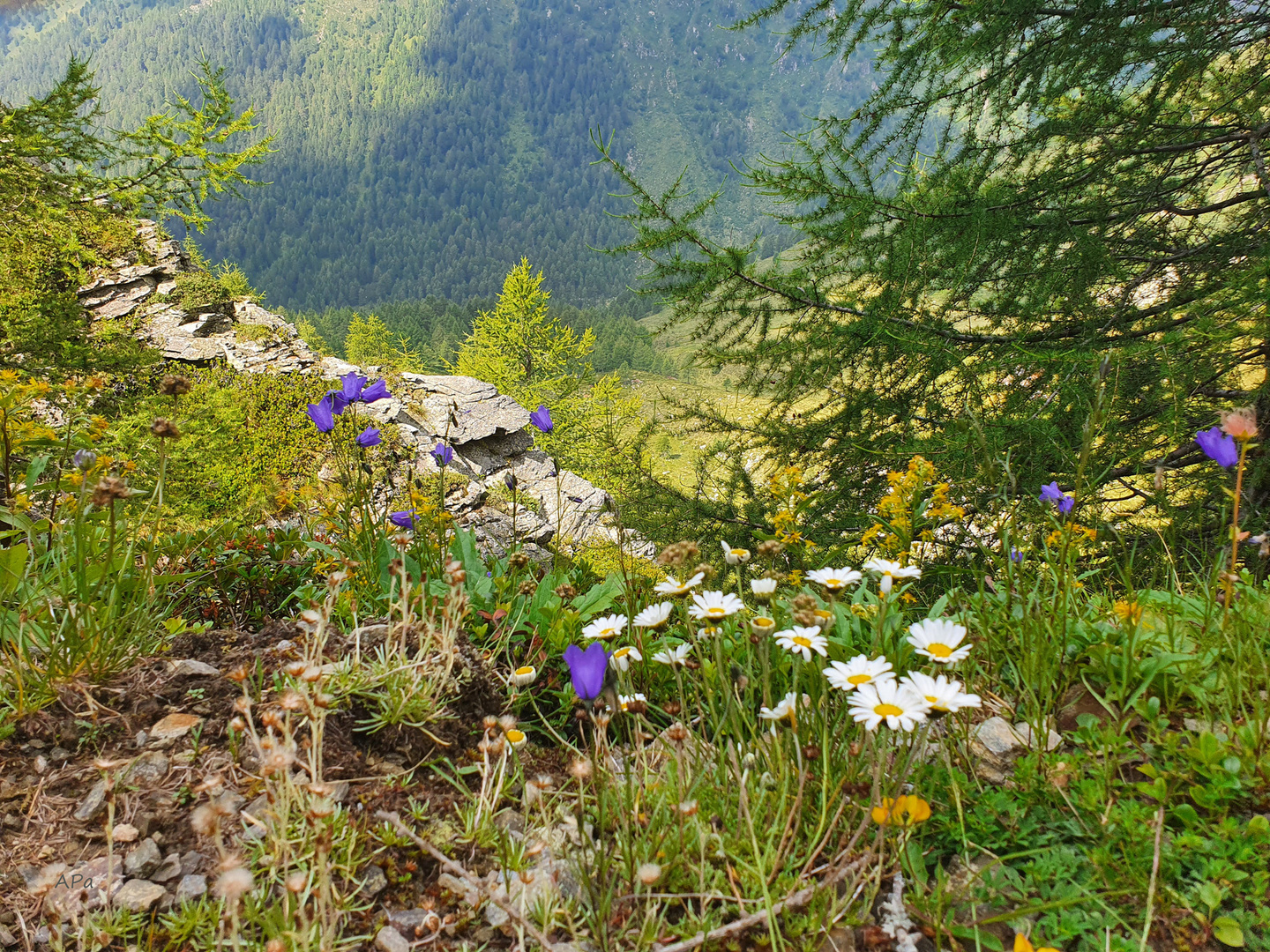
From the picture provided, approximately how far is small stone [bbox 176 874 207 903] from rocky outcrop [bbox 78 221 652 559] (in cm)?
1050

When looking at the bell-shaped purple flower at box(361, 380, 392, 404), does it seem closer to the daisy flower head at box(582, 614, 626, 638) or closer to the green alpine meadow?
the green alpine meadow

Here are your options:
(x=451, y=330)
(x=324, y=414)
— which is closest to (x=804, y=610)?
(x=324, y=414)

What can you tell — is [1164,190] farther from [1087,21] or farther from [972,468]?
[972,468]

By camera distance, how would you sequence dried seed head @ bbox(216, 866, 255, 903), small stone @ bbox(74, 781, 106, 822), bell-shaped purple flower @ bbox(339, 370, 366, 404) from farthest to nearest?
1. bell-shaped purple flower @ bbox(339, 370, 366, 404)
2. small stone @ bbox(74, 781, 106, 822)
3. dried seed head @ bbox(216, 866, 255, 903)

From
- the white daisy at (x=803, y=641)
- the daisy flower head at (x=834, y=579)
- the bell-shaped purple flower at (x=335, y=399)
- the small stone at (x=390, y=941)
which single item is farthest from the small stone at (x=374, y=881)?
the bell-shaped purple flower at (x=335, y=399)

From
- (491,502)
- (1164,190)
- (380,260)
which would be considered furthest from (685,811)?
(380,260)

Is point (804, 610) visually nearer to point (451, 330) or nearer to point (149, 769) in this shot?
point (149, 769)

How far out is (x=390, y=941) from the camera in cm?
122

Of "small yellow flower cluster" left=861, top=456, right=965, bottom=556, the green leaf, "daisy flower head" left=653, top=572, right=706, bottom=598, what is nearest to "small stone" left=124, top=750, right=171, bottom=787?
"daisy flower head" left=653, top=572, right=706, bottom=598

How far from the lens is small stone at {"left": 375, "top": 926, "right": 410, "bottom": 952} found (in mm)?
1208

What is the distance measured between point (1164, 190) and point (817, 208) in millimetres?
1893

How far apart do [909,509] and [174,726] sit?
9.17 feet

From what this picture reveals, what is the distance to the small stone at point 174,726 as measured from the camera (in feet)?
5.74

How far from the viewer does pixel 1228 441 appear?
179 centimetres
